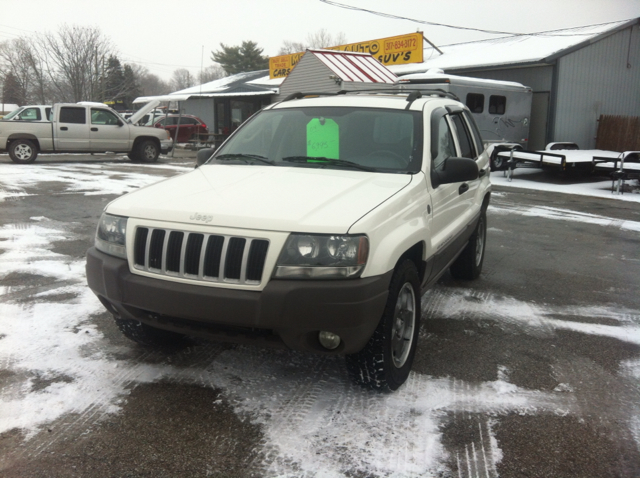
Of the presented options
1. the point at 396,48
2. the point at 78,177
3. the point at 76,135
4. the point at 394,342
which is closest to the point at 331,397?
the point at 394,342

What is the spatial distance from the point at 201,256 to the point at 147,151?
56.0ft

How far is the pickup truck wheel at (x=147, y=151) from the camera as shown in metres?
18.9

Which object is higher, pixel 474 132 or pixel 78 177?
pixel 474 132

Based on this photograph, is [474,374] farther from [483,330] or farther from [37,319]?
[37,319]

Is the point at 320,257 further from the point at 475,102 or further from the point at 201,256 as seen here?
the point at 475,102

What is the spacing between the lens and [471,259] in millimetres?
5660

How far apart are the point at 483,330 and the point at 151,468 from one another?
2752 millimetres

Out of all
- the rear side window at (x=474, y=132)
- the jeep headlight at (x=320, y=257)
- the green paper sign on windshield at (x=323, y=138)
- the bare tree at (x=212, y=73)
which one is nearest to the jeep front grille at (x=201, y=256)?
the jeep headlight at (x=320, y=257)

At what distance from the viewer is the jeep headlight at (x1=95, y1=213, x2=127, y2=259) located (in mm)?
3227

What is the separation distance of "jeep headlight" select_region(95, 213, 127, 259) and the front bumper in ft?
0.46

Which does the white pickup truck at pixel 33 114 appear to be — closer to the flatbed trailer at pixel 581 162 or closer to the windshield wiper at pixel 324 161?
the flatbed trailer at pixel 581 162

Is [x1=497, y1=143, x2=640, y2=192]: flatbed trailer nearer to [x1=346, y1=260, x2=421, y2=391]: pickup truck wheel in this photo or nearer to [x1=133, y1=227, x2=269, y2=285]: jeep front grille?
[x1=346, y1=260, x2=421, y2=391]: pickup truck wheel

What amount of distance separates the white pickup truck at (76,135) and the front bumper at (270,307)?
16068mm

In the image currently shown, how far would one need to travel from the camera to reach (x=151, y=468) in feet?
8.69
